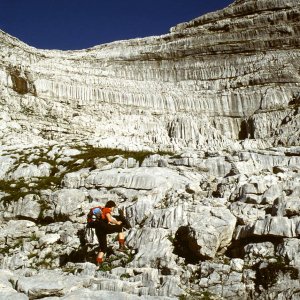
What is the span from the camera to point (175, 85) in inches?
1961

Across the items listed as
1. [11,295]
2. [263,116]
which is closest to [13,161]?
[11,295]

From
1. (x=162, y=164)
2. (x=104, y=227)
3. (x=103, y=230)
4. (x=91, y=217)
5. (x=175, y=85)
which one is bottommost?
(x=103, y=230)

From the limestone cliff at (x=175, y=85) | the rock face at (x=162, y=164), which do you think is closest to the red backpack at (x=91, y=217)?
the rock face at (x=162, y=164)

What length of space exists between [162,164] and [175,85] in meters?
28.8

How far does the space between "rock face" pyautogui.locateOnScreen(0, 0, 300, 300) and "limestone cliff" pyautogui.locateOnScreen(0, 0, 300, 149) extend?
0.59ft

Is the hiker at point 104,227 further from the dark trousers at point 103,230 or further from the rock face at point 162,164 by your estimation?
the rock face at point 162,164

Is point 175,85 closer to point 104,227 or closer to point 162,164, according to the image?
point 162,164

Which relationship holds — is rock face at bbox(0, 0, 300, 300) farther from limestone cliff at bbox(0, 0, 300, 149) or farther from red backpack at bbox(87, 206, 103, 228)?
red backpack at bbox(87, 206, 103, 228)

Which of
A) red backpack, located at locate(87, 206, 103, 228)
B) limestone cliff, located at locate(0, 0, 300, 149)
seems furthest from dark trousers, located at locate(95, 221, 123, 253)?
limestone cliff, located at locate(0, 0, 300, 149)

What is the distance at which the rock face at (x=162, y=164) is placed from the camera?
13156mm

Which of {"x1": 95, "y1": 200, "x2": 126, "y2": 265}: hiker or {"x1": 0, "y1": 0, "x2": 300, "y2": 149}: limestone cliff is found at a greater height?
{"x1": 0, "y1": 0, "x2": 300, "y2": 149}: limestone cliff

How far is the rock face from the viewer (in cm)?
1316

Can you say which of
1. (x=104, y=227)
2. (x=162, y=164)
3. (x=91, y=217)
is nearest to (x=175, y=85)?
(x=162, y=164)

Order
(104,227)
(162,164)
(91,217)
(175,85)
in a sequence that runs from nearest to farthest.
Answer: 1. (104,227)
2. (91,217)
3. (162,164)
4. (175,85)
